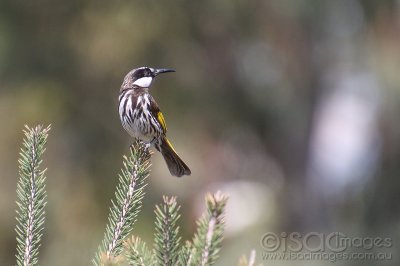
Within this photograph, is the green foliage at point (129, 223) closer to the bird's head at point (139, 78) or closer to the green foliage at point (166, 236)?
the green foliage at point (166, 236)

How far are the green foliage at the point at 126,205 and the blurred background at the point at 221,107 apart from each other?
6.97m

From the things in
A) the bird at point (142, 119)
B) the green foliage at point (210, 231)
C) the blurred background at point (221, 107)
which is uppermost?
the blurred background at point (221, 107)

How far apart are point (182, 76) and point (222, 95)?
1.16 meters

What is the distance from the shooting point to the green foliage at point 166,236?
2514 millimetres

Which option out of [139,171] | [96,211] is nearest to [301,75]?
[96,211]

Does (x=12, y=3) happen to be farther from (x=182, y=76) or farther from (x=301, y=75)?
(x=301, y=75)

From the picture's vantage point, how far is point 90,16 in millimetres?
12305

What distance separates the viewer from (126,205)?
2908 millimetres

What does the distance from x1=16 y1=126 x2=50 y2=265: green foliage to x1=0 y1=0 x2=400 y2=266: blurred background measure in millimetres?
7394

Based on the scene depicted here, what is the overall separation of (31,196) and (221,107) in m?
11.4

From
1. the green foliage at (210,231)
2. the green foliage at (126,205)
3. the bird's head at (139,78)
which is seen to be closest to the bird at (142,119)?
the bird's head at (139,78)

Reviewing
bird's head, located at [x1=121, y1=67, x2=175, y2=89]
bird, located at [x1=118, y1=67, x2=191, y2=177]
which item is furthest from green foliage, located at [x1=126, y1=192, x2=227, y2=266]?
bird's head, located at [x1=121, y1=67, x2=175, y2=89]

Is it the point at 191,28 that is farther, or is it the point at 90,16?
the point at 191,28

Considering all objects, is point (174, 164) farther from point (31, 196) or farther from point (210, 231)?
point (210, 231)
